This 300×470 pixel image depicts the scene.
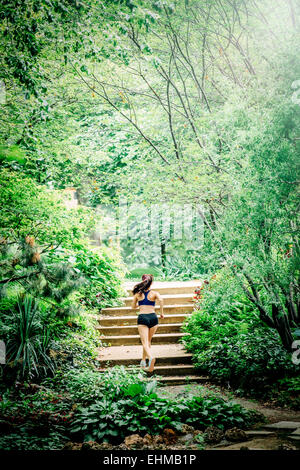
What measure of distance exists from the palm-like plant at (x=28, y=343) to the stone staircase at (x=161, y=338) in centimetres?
116

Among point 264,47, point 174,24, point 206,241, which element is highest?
point 174,24

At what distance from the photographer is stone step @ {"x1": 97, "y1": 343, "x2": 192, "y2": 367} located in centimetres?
677

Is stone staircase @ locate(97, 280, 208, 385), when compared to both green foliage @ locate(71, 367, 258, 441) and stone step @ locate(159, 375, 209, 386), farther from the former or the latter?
green foliage @ locate(71, 367, 258, 441)

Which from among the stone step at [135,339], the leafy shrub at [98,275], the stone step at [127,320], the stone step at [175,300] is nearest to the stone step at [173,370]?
the stone step at [135,339]

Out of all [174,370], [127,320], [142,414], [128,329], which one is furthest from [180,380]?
[127,320]

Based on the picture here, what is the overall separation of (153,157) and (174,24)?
3846 millimetres

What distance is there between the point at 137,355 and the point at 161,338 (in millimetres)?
968

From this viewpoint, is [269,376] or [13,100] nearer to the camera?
[269,376]

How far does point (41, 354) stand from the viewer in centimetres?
585

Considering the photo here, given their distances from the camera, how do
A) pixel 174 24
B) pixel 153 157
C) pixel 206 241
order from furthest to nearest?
1. pixel 153 157
2. pixel 174 24
3. pixel 206 241

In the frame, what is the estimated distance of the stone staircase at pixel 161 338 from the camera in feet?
21.4
